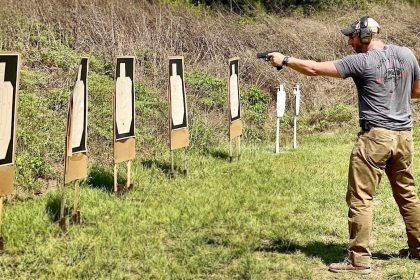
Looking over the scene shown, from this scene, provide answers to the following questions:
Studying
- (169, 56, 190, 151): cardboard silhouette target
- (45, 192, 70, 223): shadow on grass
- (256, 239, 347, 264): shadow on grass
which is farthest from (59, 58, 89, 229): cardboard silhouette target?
(169, 56, 190, 151): cardboard silhouette target

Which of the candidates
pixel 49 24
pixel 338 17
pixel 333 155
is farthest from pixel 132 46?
pixel 338 17

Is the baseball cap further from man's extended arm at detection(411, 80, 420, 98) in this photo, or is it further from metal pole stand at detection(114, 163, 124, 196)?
metal pole stand at detection(114, 163, 124, 196)

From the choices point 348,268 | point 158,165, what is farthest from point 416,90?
point 158,165

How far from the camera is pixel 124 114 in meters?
7.75

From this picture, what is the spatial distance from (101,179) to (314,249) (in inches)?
140

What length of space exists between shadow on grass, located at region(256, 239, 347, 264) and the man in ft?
1.45

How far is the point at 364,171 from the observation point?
482 cm

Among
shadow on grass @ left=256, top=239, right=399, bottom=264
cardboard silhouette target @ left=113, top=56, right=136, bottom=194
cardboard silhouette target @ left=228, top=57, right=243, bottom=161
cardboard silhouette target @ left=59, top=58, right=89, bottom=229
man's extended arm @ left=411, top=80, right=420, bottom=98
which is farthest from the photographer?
cardboard silhouette target @ left=228, top=57, right=243, bottom=161

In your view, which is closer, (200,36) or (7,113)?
(7,113)

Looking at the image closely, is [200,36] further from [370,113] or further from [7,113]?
[370,113]

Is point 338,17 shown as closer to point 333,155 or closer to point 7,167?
point 333,155

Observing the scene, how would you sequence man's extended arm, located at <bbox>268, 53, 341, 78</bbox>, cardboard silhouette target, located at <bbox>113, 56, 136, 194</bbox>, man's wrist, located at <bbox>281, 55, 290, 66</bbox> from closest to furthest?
man's extended arm, located at <bbox>268, 53, 341, 78</bbox> → man's wrist, located at <bbox>281, 55, 290, 66</bbox> → cardboard silhouette target, located at <bbox>113, 56, 136, 194</bbox>

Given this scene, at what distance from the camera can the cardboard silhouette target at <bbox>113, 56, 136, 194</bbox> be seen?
7539mm

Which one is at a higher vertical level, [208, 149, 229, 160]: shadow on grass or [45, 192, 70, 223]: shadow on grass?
[208, 149, 229, 160]: shadow on grass
